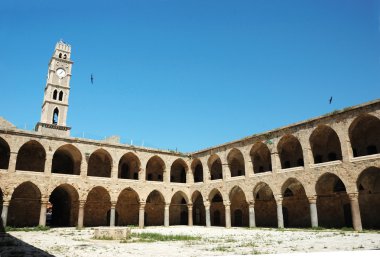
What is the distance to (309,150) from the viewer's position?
22.4 metres

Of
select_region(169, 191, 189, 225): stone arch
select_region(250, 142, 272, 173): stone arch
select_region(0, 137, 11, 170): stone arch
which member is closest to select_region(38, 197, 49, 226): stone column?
select_region(0, 137, 11, 170): stone arch

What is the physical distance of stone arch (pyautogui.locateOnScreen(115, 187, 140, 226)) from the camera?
104 feet

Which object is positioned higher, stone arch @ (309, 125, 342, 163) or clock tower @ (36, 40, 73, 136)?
clock tower @ (36, 40, 73, 136)

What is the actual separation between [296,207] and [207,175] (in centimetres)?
863

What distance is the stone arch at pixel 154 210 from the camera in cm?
3309

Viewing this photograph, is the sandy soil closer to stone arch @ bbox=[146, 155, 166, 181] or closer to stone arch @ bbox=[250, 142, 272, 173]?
stone arch @ bbox=[250, 142, 272, 173]

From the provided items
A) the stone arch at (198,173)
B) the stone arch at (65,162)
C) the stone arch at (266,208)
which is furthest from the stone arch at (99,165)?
the stone arch at (266,208)

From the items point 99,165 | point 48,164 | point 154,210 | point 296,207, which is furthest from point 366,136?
point 48,164

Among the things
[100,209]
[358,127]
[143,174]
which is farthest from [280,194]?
[100,209]

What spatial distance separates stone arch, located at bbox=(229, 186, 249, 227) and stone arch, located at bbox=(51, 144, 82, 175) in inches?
586

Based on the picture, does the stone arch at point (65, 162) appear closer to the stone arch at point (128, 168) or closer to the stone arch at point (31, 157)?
the stone arch at point (31, 157)

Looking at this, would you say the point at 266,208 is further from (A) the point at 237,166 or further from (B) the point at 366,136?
(B) the point at 366,136

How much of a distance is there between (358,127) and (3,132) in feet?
85.4

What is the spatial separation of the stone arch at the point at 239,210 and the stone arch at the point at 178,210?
543 cm
